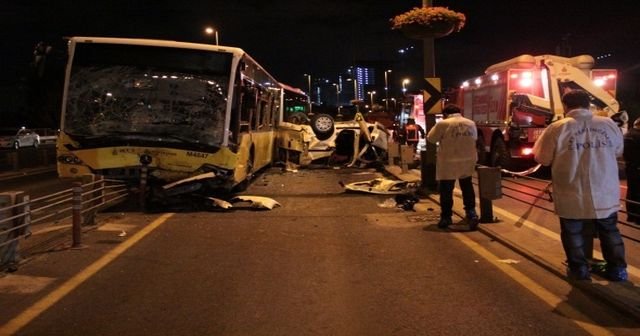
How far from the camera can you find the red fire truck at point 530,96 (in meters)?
16.9

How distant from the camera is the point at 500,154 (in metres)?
18.2

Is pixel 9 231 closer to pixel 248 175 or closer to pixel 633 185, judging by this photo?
pixel 248 175

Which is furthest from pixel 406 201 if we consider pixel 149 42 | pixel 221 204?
pixel 149 42

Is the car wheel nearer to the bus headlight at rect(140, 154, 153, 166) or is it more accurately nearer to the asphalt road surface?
the bus headlight at rect(140, 154, 153, 166)

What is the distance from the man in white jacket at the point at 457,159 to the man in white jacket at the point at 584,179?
321cm

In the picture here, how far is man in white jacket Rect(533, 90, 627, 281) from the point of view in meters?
6.11

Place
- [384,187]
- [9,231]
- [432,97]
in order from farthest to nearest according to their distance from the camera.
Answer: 1. [384,187]
2. [432,97]
3. [9,231]

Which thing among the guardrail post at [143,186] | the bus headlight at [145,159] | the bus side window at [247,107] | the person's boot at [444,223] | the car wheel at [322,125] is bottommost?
the person's boot at [444,223]

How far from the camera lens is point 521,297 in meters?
6.03

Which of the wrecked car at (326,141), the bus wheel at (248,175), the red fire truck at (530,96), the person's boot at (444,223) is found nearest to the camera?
the person's boot at (444,223)

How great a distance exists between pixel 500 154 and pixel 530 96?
1.90 metres

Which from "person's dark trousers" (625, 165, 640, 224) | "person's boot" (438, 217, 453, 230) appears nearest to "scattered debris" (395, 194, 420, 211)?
"person's boot" (438, 217, 453, 230)

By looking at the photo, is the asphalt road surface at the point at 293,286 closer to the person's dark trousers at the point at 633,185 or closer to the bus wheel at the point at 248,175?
the person's dark trousers at the point at 633,185

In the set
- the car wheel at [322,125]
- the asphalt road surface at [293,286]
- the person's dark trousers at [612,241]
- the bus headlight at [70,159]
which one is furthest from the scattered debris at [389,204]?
the car wheel at [322,125]
